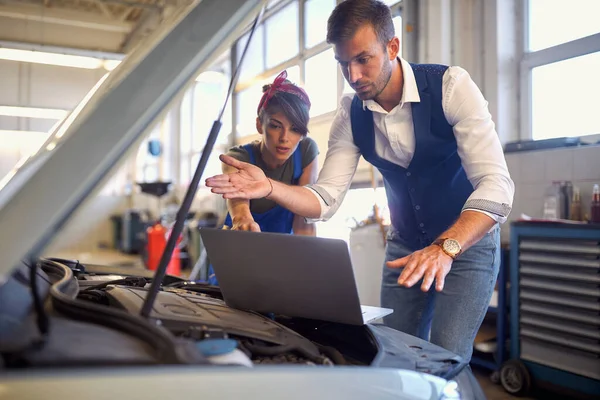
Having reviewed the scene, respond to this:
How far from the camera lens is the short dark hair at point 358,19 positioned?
132cm

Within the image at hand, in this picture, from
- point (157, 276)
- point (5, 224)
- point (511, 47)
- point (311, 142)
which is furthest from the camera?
point (511, 47)

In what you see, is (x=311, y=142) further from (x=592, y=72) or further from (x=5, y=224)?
(x=592, y=72)

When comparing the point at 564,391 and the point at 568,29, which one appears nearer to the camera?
the point at 564,391

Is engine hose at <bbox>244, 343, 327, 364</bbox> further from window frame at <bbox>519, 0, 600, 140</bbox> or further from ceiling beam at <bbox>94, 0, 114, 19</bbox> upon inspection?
ceiling beam at <bbox>94, 0, 114, 19</bbox>

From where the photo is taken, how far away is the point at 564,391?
2.55 meters

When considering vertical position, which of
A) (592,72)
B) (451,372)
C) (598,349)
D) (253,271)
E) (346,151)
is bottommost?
(598,349)

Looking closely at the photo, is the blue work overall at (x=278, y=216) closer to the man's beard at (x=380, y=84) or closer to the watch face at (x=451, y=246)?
the man's beard at (x=380, y=84)

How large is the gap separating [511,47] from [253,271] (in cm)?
307

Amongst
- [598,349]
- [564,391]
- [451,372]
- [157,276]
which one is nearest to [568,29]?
[598,349]

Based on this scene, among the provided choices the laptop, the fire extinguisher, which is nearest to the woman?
the laptop

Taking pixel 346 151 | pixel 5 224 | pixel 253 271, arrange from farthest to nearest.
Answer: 1. pixel 346 151
2. pixel 253 271
3. pixel 5 224

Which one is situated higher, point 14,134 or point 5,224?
point 14,134

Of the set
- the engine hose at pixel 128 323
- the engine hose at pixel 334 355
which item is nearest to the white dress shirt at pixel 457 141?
the engine hose at pixel 334 355

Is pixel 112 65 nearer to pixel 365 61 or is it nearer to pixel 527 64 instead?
pixel 365 61
